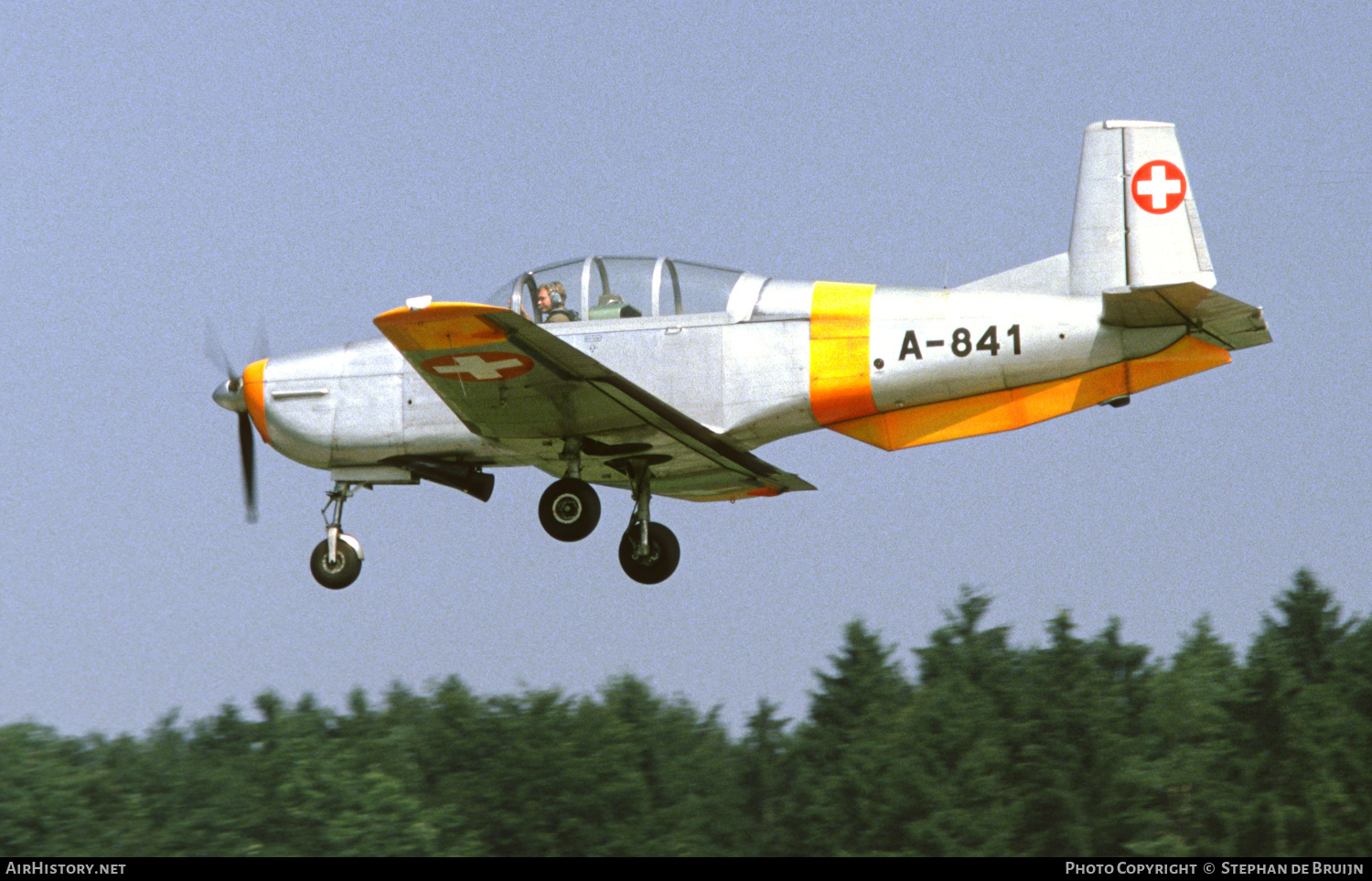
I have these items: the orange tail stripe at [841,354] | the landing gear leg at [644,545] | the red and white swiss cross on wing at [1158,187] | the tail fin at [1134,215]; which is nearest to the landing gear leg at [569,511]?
the landing gear leg at [644,545]

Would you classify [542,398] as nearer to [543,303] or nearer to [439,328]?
[543,303]

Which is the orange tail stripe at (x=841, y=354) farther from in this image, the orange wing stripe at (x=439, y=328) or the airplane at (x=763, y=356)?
the orange wing stripe at (x=439, y=328)

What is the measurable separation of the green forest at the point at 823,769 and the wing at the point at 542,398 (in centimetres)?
2285

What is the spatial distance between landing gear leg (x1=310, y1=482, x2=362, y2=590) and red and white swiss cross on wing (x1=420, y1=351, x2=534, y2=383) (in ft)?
7.90

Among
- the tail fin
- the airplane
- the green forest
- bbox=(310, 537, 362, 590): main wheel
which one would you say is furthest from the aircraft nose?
the green forest

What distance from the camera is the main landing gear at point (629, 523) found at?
12.7m

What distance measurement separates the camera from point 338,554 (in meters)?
13.8

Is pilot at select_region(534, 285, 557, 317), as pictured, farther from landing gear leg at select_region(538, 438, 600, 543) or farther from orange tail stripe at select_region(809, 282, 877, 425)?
orange tail stripe at select_region(809, 282, 877, 425)

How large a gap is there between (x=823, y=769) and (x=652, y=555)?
28089 millimetres

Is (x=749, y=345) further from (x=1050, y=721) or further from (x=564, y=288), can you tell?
(x=1050, y=721)

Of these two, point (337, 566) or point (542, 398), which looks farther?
point (337, 566)

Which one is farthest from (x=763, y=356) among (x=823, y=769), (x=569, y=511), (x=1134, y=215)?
(x=823, y=769)

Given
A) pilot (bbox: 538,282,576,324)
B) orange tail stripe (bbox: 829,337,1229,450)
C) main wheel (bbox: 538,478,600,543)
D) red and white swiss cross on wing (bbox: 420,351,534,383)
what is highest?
pilot (bbox: 538,282,576,324)

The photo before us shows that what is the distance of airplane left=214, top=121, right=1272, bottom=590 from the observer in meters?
11.8
